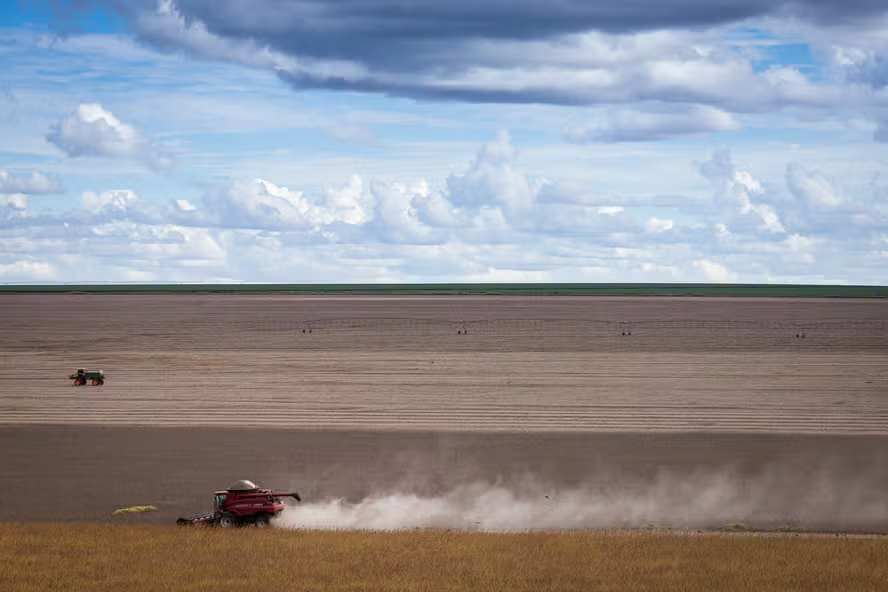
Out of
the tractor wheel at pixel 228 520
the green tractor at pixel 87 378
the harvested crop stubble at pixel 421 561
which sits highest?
the green tractor at pixel 87 378

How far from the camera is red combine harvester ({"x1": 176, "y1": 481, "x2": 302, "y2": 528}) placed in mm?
32656

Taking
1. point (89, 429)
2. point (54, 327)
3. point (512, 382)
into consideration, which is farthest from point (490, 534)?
point (54, 327)

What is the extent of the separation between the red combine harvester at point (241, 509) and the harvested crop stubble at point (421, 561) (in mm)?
993

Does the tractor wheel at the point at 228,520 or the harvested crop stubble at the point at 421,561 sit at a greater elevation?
the tractor wheel at the point at 228,520

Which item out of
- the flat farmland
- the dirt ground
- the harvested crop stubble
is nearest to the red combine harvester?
the harvested crop stubble

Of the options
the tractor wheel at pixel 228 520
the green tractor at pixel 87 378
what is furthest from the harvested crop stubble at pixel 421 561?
the green tractor at pixel 87 378

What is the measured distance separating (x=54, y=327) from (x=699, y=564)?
12296cm

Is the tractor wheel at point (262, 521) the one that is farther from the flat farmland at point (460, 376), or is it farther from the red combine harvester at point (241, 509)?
the flat farmland at point (460, 376)

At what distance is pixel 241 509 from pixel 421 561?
6.80 meters

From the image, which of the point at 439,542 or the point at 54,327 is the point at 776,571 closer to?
the point at 439,542

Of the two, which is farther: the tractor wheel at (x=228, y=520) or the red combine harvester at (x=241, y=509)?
the red combine harvester at (x=241, y=509)

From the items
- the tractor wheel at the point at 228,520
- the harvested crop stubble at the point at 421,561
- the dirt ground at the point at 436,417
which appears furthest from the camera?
the dirt ground at the point at 436,417

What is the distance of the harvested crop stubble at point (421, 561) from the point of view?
2616 centimetres

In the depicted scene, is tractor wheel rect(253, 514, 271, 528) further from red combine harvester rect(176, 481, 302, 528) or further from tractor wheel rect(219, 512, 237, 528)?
tractor wheel rect(219, 512, 237, 528)
